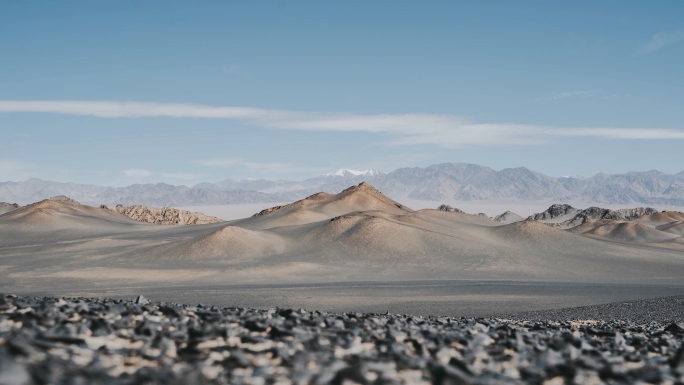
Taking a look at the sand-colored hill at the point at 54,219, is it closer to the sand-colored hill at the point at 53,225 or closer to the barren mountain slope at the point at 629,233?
the sand-colored hill at the point at 53,225

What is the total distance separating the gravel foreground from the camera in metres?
6.92

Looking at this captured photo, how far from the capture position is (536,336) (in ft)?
35.7

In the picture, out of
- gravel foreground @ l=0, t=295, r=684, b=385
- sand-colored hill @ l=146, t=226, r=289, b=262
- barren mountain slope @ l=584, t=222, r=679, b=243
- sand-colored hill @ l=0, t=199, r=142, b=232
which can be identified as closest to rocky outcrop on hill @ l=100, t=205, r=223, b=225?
sand-colored hill @ l=0, t=199, r=142, b=232

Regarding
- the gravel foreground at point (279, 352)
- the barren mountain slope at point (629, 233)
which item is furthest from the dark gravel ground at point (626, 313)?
the barren mountain slope at point (629, 233)

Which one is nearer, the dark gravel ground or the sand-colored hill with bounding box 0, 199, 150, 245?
the dark gravel ground

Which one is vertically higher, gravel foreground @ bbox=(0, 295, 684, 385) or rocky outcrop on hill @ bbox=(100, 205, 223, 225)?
rocky outcrop on hill @ bbox=(100, 205, 223, 225)

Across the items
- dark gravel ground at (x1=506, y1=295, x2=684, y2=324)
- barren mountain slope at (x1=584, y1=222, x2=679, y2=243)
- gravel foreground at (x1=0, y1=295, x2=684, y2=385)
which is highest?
barren mountain slope at (x1=584, y1=222, x2=679, y2=243)

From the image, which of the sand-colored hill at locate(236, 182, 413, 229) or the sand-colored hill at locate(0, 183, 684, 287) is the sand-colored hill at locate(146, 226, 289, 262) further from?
the sand-colored hill at locate(236, 182, 413, 229)

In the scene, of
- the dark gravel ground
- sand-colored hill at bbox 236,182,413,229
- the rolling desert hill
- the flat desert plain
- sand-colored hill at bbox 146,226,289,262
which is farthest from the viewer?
sand-colored hill at bbox 236,182,413,229

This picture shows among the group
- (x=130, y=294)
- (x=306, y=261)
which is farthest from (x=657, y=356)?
(x=306, y=261)

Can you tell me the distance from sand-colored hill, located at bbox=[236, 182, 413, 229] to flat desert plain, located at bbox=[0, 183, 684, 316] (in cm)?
460

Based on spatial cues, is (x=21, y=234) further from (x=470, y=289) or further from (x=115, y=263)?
(x=470, y=289)

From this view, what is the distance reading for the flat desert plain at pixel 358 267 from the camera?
35.5 metres

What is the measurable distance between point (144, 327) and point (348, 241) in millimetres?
58070
